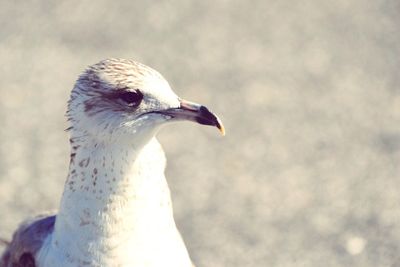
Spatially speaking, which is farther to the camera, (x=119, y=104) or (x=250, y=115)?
(x=250, y=115)

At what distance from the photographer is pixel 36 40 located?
6.17 meters

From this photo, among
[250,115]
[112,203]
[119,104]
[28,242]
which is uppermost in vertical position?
[250,115]

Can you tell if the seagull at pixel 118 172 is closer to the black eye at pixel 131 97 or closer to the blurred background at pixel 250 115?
the black eye at pixel 131 97

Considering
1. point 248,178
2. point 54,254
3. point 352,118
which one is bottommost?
point 54,254

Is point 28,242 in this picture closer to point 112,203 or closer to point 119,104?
point 112,203

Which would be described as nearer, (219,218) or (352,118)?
(219,218)

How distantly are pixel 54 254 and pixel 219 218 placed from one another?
5.55 ft

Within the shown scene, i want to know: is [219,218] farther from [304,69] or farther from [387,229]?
[304,69]

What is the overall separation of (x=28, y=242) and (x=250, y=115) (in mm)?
2154

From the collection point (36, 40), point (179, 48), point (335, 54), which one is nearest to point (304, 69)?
point (335, 54)

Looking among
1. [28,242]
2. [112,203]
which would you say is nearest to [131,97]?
[112,203]

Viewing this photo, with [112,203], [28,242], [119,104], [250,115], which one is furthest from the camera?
[250,115]

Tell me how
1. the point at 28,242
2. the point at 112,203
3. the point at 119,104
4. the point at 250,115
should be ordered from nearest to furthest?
the point at 119,104
the point at 112,203
the point at 28,242
the point at 250,115

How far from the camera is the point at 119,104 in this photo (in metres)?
3.25
